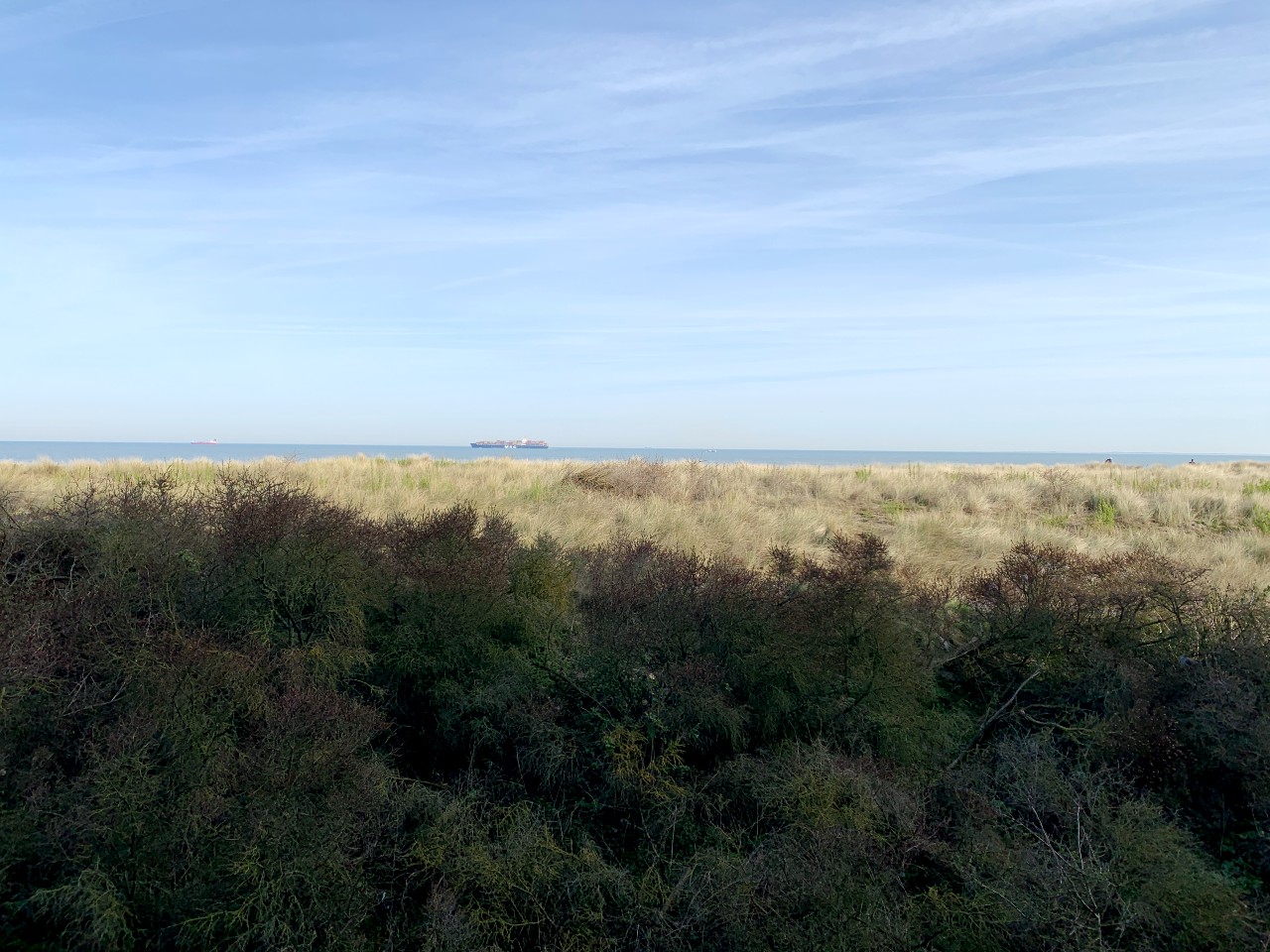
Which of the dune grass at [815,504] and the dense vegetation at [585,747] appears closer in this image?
the dense vegetation at [585,747]

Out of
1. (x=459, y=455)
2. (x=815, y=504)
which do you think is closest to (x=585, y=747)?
(x=815, y=504)

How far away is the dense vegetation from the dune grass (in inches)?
75.0

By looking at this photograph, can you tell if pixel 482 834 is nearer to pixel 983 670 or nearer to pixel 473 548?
pixel 473 548

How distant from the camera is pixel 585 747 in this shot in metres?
3.51

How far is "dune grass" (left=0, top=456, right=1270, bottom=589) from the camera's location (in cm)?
880

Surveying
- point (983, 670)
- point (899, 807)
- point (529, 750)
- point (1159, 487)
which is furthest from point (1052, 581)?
point (1159, 487)

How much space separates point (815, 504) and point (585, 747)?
10.5 metres

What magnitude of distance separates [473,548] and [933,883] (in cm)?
264

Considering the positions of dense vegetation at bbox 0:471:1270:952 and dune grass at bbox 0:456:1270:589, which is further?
dune grass at bbox 0:456:1270:589

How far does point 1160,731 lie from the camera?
3908 mm

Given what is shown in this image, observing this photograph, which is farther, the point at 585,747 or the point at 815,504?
the point at 815,504

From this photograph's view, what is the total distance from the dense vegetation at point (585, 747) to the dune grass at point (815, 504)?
1905 millimetres

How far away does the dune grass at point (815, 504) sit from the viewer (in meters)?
8.80

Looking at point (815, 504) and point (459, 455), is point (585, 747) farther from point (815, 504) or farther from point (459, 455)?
point (459, 455)
